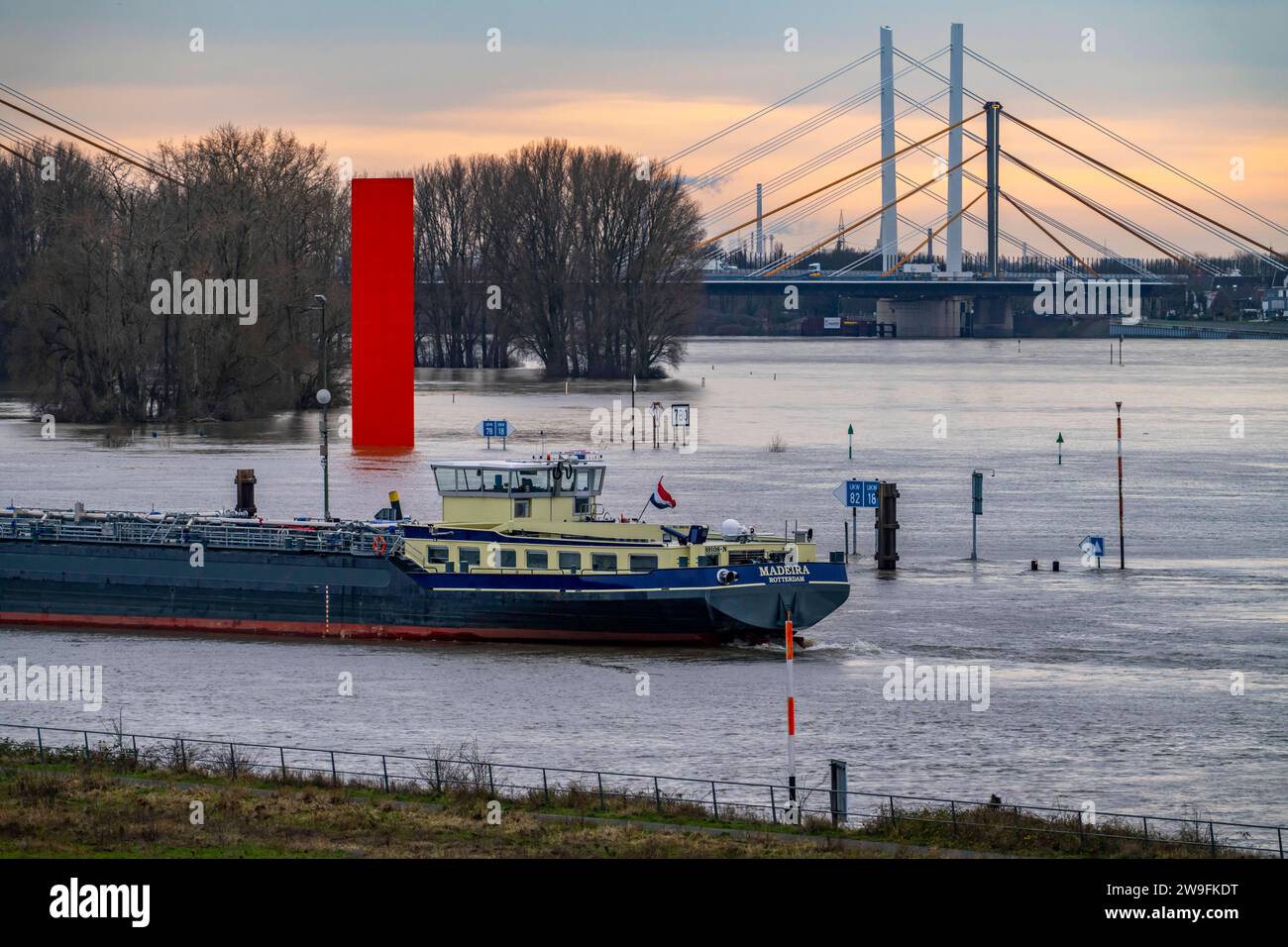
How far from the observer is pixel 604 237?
165 meters

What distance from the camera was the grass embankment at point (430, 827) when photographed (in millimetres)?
23641

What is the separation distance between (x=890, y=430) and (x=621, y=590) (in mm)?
66445

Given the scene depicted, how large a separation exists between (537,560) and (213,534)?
9.23 metres

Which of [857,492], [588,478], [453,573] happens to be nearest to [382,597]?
[453,573]

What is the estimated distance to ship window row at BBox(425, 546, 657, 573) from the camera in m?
45.0

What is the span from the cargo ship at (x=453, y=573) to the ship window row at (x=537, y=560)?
0.03 meters

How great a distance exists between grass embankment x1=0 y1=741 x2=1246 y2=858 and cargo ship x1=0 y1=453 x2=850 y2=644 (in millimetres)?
16392
